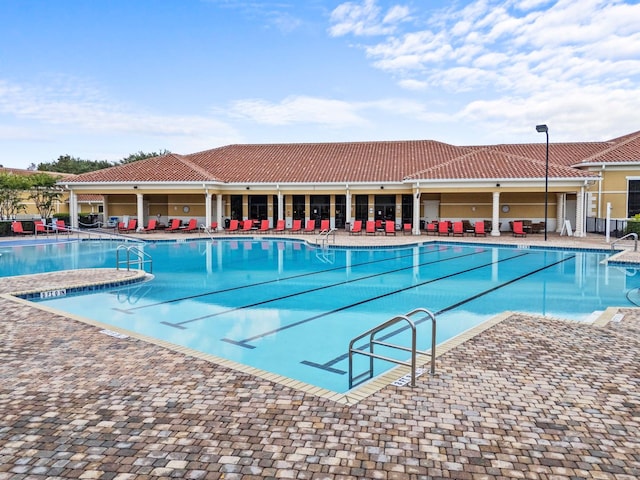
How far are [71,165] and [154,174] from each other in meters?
35.2

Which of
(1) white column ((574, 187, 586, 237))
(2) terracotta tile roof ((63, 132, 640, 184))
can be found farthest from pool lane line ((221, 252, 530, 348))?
(2) terracotta tile roof ((63, 132, 640, 184))

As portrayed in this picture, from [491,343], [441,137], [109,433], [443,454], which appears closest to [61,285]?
[109,433]

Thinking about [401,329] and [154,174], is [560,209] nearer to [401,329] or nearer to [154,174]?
[401,329]

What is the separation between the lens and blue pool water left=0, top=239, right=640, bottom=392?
739 centimetres

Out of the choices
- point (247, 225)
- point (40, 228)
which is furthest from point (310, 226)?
point (40, 228)

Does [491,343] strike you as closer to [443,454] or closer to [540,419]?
[540,419]

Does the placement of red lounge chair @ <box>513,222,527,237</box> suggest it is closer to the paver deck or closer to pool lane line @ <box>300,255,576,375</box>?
pool lane line @ <box>300,255,576,375</box>

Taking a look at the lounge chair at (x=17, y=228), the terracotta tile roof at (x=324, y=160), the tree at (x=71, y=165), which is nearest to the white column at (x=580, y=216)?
the terracotta tile roof at (x=324, y=160)

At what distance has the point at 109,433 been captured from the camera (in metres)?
3.72

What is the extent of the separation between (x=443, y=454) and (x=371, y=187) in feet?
76.7

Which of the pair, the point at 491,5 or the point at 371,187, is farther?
the point at 371,187

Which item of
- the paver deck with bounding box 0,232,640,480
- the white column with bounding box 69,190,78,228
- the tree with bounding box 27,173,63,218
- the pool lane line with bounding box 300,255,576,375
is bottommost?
the pool lane line with bounding box 300,255,576,375

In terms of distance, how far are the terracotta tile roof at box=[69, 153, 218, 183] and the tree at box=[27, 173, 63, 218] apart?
1.41m

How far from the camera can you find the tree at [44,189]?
26.6 m
